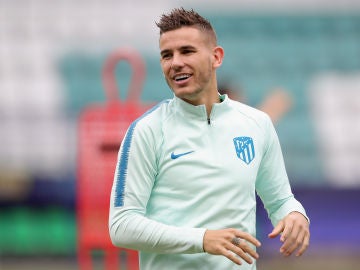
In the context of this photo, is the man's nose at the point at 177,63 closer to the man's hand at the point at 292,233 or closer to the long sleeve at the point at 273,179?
the long sleeve at the point at 273,179

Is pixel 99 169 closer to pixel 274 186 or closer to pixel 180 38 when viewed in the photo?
pixel 274 186

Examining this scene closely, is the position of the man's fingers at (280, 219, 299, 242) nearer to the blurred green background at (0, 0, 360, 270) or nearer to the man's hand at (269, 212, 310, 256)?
the man's hand at (269, 212, 310, 256)

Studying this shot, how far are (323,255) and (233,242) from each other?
229 inches

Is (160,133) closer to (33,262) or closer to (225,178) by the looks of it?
(225,178)

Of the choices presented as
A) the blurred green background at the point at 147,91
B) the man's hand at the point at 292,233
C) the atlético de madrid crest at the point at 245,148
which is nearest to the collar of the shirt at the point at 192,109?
the atlético de madrid crest at the point at 245,148

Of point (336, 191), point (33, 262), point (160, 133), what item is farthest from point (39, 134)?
point (160, 133)

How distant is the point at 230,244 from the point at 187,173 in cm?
30

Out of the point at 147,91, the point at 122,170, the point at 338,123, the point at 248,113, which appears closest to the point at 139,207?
the point at 122,170

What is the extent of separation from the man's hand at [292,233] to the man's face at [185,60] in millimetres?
454

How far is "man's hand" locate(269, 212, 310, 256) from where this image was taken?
2.31 m

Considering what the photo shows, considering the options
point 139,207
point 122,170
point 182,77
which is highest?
point 182,77

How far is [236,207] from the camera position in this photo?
2.39 metres

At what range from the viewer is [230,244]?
85.5 inches

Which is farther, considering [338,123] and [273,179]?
[338,123]
